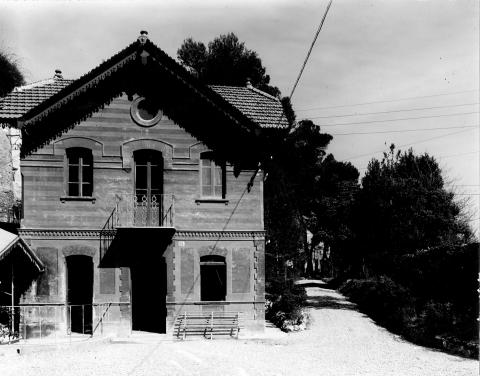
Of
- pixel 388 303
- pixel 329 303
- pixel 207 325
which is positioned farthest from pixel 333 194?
pixel 207 325

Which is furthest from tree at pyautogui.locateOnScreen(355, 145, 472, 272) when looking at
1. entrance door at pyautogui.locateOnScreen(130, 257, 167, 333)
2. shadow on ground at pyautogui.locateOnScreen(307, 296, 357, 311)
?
entrance door at pyautogui.locateOnScreen(130, 257, 167, 333)

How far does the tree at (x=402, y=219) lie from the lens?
2580 centimetres

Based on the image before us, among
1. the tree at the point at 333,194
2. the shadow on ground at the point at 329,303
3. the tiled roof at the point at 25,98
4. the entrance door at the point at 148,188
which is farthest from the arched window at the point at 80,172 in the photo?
the tree at the point at 333,194

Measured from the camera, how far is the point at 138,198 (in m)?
19.1

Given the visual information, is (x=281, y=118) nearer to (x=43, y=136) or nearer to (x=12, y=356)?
(x=43, y=136)

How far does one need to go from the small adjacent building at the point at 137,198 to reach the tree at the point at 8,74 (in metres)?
17.5

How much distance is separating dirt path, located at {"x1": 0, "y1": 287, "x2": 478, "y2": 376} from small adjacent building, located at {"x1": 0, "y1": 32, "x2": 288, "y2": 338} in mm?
1839

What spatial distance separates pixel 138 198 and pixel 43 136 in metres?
4.13

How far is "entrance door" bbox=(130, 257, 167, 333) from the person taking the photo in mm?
19688

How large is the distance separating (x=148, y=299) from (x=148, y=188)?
448 centimetres

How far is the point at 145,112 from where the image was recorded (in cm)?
1934

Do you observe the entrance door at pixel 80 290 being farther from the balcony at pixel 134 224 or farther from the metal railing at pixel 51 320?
the balcony at pixel 134 224

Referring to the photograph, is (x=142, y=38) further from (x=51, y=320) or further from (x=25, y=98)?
(x=51, y=320)

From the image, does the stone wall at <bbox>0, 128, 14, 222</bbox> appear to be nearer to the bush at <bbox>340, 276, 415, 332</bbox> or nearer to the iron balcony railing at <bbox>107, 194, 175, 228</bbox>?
the iron balcony railing at <bbox>107, 194, 175, 228</bbox>
